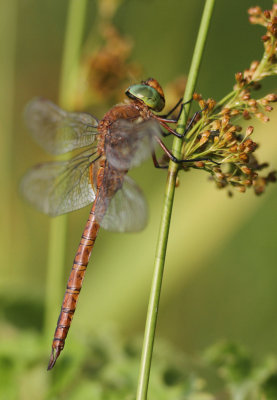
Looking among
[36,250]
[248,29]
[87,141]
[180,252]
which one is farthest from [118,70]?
[36,250]

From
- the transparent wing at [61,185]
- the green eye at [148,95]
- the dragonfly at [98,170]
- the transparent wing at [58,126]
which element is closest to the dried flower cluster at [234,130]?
the dragonfly at [98,170]

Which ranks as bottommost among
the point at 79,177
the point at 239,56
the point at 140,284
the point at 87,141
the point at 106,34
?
the point at 140,284

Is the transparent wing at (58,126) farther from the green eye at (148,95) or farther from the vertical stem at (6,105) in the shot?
the vertical stem at (6,105)

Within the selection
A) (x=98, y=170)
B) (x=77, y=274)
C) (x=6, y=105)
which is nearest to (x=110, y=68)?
(x=98, y=170)

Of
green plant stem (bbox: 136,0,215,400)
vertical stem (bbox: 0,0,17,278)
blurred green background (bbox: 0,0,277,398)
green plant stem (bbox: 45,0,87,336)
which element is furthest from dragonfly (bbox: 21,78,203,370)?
vertical stem (bbox: 0,0,17,278)

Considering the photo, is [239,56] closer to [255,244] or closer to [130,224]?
Result: [255,244]
